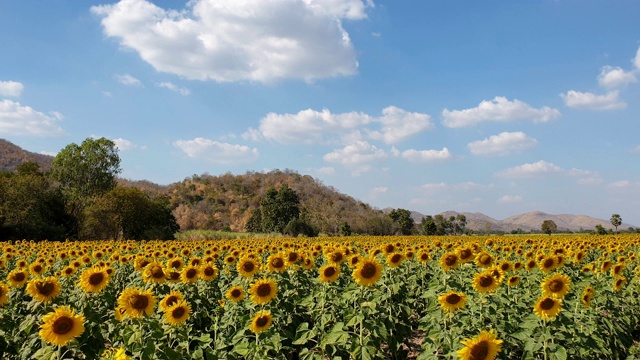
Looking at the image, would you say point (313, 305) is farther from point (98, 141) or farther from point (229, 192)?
point (229, 192)

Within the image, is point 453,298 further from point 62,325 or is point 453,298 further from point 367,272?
point 62,325

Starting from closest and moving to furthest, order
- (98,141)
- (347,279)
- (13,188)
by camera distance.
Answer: (347,279) < (13,188) < (98,141)

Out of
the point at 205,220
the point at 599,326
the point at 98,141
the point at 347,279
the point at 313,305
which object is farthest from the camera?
the point at 205,220

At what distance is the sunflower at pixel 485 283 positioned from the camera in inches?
242

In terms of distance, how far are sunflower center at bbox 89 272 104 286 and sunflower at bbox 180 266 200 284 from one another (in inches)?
50.5

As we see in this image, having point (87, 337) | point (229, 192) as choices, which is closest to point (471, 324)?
point (87, 337)

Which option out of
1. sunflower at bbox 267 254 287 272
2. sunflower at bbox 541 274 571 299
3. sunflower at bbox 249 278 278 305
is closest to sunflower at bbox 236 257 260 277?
sunflower at bbox 267 254 287 272

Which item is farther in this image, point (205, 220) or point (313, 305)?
point (205, 220)

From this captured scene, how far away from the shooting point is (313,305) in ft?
20.8

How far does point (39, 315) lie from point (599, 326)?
805 cm

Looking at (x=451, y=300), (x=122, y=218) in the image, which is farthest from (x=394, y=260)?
(x=122, y=218)

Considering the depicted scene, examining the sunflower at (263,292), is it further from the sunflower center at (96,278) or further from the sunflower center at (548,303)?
the sunflower center at (548,303)

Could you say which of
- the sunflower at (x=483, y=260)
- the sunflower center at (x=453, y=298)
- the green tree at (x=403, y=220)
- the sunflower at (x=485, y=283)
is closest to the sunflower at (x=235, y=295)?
the sunflower center at (x=453, y=298)

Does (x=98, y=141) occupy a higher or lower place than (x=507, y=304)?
higher
